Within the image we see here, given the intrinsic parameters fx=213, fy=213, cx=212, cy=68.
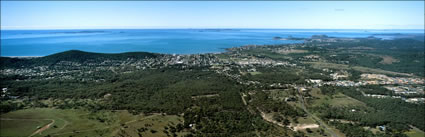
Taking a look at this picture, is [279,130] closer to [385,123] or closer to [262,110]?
[262,110]

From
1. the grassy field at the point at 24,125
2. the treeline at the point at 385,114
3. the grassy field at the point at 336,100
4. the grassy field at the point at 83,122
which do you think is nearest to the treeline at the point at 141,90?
the grassy field at the point at 83,122

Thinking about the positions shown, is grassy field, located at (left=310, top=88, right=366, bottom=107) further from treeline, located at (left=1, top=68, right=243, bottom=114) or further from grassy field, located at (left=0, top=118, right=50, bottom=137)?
grassy field, located at (left=0, top=118, right=50, bottom=137)

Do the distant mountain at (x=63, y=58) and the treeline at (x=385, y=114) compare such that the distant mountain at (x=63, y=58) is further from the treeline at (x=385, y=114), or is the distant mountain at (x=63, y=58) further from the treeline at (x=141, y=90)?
the treeline at (x=385, y=114)

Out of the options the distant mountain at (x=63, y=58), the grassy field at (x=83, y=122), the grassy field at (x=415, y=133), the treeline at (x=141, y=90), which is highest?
the distant mountain at (x=63, y=58)

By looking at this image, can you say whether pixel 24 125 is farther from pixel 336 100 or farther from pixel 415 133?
pixel 415 133

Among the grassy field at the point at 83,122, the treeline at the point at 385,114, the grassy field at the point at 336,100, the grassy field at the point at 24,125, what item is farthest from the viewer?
the grassy field at the point at 336,100

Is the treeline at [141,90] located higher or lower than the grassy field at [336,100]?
higher

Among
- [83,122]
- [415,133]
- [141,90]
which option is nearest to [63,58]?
[141,90]

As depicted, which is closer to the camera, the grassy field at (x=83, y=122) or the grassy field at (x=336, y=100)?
the grassy field at (x=83, y=122)

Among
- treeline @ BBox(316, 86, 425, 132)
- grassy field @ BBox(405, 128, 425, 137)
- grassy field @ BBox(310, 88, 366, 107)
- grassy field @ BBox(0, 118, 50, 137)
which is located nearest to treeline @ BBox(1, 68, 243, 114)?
grassy field @ BBox(0, 118, 50, 137)
